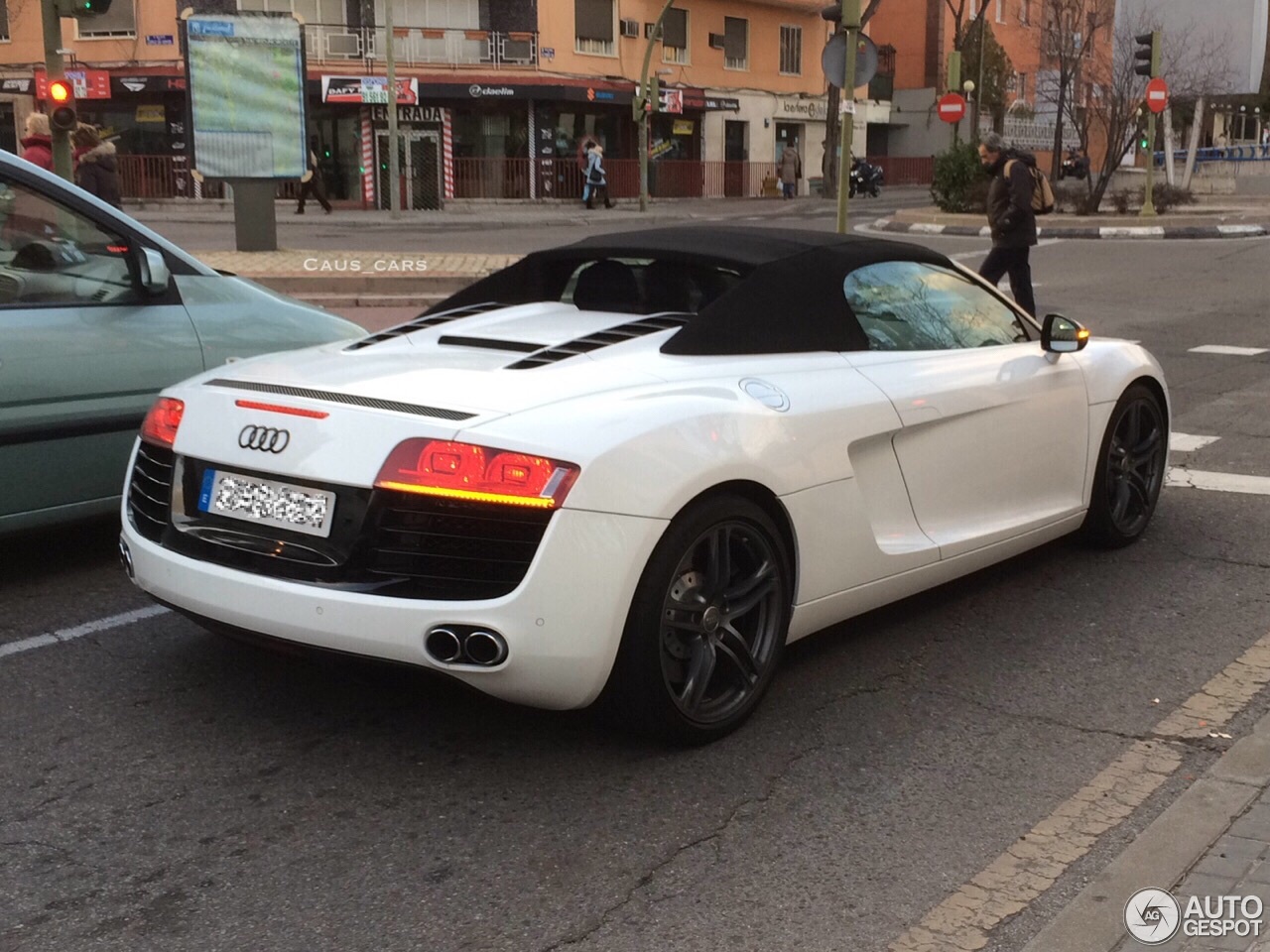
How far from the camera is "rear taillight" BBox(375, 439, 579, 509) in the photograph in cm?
349

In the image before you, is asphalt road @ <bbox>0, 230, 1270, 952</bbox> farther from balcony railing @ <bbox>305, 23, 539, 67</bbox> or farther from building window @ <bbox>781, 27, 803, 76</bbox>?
building window @ <bbox>781, 27, 803, 76</bbox>

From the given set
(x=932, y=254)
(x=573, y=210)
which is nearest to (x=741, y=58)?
(x=573, y=210)

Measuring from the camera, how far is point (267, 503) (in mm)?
3746

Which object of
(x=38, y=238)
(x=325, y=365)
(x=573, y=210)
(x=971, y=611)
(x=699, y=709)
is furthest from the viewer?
(x=573, y=210)

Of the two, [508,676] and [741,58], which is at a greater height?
[741,58]

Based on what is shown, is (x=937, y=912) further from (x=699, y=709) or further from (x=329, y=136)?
(x=329, y=136)

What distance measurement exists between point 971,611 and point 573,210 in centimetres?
3586

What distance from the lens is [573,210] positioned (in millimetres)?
40188

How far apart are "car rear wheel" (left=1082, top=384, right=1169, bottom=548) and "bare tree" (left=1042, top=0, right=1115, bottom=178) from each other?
84.6 feet

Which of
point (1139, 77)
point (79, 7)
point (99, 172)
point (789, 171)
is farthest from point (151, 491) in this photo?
point (789, 171)

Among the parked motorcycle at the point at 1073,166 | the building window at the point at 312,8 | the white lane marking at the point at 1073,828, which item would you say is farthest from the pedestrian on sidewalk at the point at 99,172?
the parked motorcycle at the point at 1073,166

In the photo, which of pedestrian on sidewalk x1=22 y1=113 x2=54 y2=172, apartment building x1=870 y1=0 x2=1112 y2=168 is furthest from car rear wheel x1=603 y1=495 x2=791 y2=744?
apartment building x1=870 y1=0 x2=1112 y2=168

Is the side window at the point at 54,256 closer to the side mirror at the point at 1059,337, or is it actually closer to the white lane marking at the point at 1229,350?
the side mirror at the point at 1059,337

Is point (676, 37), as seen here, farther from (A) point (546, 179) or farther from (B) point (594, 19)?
(A) point (546, 179)
